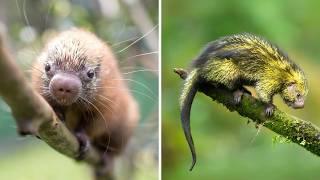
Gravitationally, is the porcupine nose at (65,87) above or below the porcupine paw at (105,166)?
above

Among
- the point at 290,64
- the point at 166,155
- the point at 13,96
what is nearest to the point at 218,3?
the point at 290,64

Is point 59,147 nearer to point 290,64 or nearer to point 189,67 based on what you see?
point 189,67

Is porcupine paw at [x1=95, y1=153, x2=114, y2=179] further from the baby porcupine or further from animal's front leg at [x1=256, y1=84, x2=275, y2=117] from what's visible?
animal's front leg at [x1=256, y1=84, x2=275, y2=117]

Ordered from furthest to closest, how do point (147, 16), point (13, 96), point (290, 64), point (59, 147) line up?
point (147, 16) → point (290, 64) → point (59, 147) → point (13, 96)

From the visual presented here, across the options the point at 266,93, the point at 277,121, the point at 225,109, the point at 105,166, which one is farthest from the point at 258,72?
the point at 105,166

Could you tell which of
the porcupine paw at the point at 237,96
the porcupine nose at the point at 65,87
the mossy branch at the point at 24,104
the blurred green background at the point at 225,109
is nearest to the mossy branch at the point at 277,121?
the porcupine paw at the point at 237,96

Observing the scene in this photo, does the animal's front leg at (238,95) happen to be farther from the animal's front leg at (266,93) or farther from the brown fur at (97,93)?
Result: the brown fur at (97,93)
